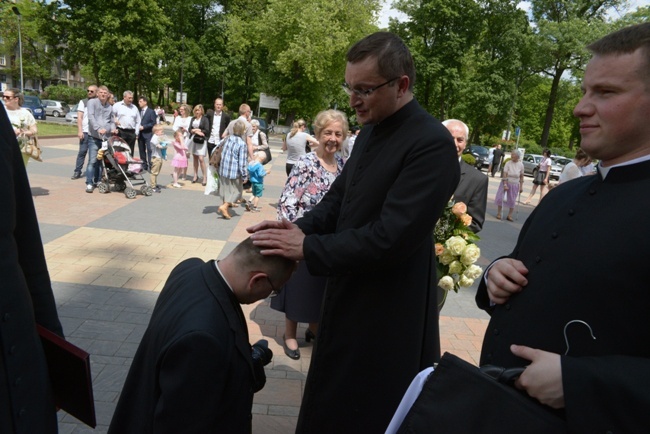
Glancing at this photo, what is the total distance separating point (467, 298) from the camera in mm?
6219

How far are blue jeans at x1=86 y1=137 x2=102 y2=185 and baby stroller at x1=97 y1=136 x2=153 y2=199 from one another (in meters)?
0.20

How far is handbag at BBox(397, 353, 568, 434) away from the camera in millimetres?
1147

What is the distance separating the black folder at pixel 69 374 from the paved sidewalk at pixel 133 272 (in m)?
1.60

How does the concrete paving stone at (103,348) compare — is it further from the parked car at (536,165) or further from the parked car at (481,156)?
the parked car at (536,165)

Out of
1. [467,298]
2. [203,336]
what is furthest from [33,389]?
[467,298]

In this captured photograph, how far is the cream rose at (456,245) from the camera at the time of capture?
3523mm

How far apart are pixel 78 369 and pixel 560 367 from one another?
1.43 m

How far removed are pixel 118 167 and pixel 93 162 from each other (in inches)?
26.9

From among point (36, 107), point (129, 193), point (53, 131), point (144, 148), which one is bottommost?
point (129, 193)

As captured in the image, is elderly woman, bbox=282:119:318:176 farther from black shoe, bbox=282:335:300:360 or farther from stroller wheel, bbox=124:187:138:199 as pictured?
black shoe, bbox=282:335:300:360

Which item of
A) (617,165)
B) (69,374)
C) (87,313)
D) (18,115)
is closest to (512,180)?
(87,313)

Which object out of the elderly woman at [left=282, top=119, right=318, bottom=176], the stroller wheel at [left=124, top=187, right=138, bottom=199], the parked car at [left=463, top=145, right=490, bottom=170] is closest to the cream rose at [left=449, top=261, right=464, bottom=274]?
the elderly woman at [left=282, top=119, right=318, bottom=176]

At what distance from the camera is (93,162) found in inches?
394

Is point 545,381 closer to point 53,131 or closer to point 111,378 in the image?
point 111,378
